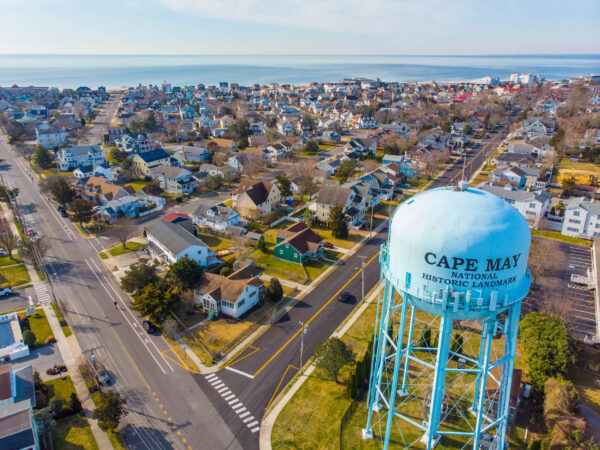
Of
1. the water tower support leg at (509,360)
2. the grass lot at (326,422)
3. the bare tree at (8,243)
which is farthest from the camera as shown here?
the bare tree at (8,243)

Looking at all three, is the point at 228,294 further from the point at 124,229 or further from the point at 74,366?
the point at 124,229

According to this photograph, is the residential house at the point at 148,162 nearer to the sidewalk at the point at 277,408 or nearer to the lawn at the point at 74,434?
the sidewalk at the point at 277,408

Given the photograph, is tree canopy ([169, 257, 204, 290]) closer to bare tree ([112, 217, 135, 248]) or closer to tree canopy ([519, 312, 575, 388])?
bare tree ([112, 217, 135, 248])

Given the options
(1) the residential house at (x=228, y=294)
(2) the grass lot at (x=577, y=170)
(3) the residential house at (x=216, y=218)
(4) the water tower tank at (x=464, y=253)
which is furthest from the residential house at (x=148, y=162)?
(2) the grass lot at (x=577, y=170)

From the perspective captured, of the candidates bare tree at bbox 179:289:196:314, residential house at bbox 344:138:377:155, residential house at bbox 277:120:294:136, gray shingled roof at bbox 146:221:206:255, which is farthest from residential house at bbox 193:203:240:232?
residential house at bbox 277:120:294:136

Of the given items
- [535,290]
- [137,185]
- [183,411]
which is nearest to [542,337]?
[535,290]

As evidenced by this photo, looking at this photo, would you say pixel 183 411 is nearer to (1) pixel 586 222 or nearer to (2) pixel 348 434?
(2) pixel 348 434
